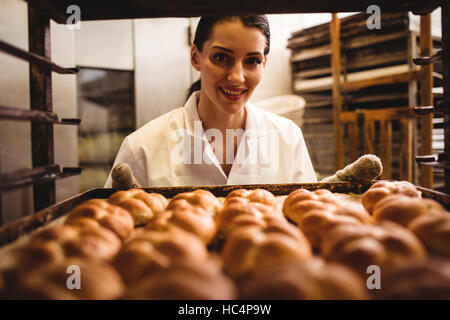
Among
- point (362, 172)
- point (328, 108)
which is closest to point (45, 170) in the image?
point (362, 172)

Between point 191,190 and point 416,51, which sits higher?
point 416,51

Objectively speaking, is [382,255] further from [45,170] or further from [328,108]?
[328,108]

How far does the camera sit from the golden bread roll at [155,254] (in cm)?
66

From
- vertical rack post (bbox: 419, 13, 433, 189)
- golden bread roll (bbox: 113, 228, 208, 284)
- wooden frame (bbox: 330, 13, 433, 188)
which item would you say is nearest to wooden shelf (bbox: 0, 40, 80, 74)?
golden bread roll (bbox: 113, 228, 208, 284)

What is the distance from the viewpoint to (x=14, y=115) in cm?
77

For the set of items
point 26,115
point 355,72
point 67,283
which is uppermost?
point 355,72

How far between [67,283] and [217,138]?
1708mm

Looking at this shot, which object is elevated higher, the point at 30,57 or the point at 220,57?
the point at 220,57

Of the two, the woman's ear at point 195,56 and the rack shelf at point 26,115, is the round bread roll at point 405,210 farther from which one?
the woman's ear at point 195,56

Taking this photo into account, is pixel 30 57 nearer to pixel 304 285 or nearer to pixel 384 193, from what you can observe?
pixel 304 285

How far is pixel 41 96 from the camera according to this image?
103 cm

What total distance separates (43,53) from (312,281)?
41.5 inches

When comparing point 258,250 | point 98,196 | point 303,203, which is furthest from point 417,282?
point 98,196

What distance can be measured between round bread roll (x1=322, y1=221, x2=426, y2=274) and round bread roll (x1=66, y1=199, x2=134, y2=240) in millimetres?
580
